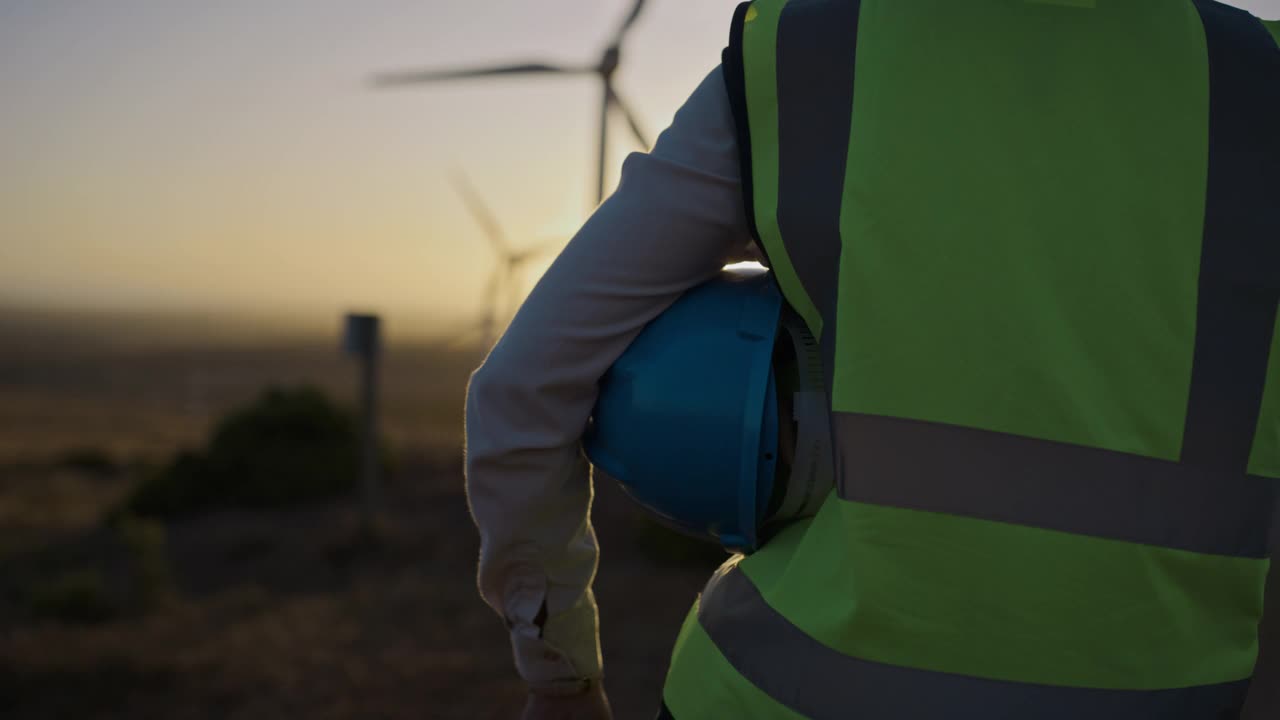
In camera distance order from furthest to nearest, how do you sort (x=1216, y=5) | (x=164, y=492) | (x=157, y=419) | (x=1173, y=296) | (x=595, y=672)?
(x=157, y=419)
(x=164, y=492)
(x=595, y=672)
(x=1216, y=5)
(x=1173, y=296)

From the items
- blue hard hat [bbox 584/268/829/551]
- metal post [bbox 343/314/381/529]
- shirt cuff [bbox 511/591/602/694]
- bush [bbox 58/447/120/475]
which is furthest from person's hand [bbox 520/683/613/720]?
bush [bbox 58/447/120/475]

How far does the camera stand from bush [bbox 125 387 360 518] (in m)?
13.1

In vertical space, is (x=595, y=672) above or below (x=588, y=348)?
below

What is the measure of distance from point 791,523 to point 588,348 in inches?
19.8

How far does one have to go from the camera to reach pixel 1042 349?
1.36 meters

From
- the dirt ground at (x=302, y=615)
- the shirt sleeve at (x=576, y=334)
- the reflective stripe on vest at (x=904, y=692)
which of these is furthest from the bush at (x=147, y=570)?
the reflective stripe on vest at (x=904, y=692)

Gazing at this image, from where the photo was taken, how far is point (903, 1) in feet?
4.83

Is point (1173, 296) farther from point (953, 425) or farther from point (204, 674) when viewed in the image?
point (204, 674)

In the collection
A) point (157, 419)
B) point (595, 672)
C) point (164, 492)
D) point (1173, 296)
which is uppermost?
point (1173, 296)

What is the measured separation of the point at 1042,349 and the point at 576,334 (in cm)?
76

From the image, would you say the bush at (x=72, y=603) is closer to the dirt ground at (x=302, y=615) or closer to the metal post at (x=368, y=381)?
the dirt ground at (x=302, y=615)

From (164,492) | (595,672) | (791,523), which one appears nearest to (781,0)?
(791,523)

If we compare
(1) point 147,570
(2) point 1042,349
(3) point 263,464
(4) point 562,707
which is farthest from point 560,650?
(3) point 263,464

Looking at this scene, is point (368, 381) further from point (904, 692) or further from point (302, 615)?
point (904, 692)
